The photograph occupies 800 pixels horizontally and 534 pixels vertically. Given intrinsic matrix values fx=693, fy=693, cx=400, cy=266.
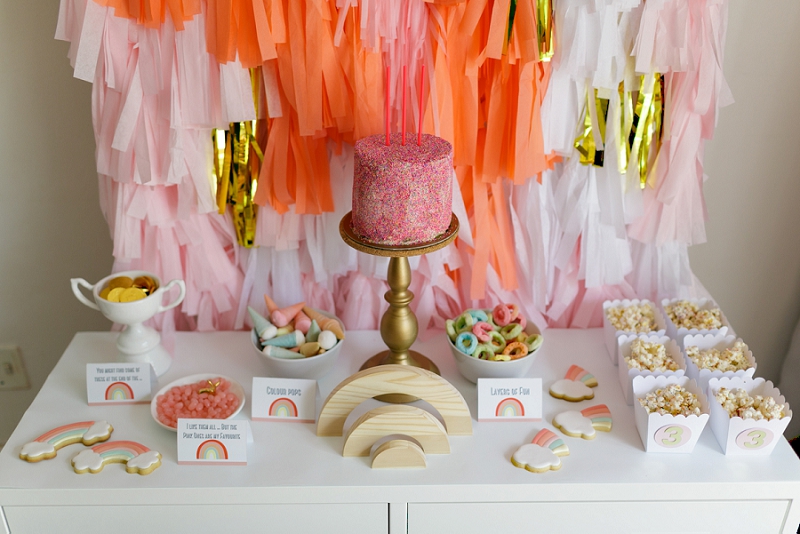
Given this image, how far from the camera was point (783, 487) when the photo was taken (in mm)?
979

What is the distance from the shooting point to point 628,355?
3.88 feet

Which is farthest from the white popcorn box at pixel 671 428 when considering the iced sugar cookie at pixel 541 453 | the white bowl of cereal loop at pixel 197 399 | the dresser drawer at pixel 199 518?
A: the white bowl of cereal loop at pixel 197 399

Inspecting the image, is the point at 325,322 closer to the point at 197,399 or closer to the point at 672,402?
the point at 197,399

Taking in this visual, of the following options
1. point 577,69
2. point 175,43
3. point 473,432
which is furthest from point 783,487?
point 175,43

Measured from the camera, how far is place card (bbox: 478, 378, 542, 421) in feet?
3.56

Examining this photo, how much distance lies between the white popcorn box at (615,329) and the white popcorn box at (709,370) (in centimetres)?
5

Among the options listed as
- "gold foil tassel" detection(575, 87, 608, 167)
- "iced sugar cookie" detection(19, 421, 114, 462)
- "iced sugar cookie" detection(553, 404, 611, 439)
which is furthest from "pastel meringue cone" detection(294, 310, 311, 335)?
"gold foil tassel" detection(575, 87, 608, 167)

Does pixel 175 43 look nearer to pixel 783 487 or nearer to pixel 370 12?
pixel 370 12

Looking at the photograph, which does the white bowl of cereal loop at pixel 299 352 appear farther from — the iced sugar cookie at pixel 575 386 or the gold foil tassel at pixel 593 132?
the gold foil tassel at pixel 593 132

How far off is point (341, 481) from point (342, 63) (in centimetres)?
63

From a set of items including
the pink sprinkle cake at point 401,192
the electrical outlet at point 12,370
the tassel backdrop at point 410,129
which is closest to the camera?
the pink sprinkle cake at point 401,192

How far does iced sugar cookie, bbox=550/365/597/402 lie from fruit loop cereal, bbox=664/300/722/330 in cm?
18

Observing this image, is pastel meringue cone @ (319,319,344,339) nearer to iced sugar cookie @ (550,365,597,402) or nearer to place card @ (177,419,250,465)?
place card @ (177,419,250,465)

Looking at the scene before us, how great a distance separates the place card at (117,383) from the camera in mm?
1128
